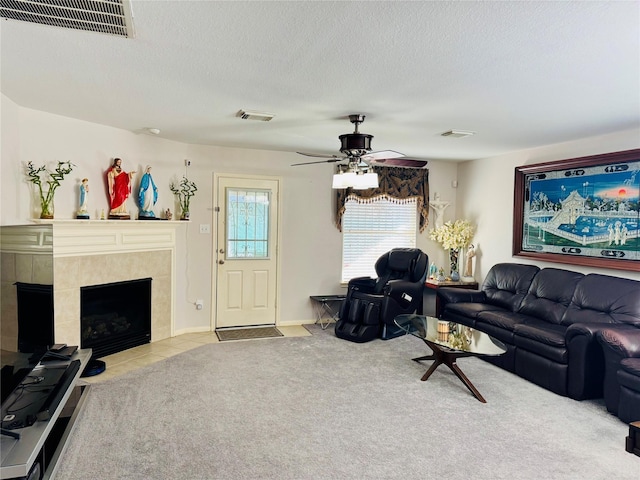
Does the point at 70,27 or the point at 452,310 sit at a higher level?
the point at 70,27

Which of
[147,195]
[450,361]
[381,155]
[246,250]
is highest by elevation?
[381,155]

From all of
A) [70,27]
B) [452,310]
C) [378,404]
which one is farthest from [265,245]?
[70,27]

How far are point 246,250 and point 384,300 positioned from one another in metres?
1.94

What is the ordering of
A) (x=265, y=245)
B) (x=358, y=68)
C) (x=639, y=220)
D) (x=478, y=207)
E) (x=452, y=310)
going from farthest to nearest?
(x=478, y=207) → (x=265, y=245) → (x=452, y=310) → (x=639, y=220) → (x=358, y=68)

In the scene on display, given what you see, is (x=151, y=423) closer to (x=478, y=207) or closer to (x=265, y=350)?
(x=265, y=350)

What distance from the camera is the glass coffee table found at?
11.3ft

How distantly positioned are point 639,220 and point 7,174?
18.3 ft

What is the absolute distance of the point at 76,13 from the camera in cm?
187

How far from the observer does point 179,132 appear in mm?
4504

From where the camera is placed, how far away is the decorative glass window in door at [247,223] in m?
5.47

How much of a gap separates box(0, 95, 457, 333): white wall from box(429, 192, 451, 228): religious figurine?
0.12 meters

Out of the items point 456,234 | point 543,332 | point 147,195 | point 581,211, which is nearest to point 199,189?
point 147,195

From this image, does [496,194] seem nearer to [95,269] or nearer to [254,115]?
[254,115]

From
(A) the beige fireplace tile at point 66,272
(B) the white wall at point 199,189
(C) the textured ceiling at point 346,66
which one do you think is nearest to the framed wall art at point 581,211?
(C) the textured ceiling at point 346,66
